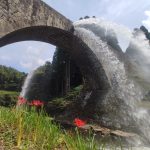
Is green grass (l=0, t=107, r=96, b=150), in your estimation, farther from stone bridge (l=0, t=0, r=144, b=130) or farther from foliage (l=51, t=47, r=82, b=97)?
foliage (l=51, t=47, r=82, b=97)

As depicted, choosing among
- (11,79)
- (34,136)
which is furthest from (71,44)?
(11,79)

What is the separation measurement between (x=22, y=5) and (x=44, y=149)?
230 inches

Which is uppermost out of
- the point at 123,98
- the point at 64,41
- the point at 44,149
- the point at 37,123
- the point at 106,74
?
the point at 64,41

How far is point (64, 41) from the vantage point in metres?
13.3

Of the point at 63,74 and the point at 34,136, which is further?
the point at 63,74

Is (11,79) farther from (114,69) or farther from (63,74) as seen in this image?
(114,69)

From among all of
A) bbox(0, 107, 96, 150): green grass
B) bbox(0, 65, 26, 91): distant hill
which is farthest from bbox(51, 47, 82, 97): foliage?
bbox(0, 107, 96, 150): green grass

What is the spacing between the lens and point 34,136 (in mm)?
4723

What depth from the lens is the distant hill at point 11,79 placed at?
40625mm

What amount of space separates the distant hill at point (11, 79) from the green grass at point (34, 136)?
34968 mm

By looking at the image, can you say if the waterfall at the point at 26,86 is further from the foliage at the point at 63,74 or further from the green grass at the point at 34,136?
the green grass at the point at 34,136

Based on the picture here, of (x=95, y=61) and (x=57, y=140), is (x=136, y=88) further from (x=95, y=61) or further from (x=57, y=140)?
(x=57, y=140)

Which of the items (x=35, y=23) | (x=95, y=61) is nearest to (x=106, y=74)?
(x=95, y=61)

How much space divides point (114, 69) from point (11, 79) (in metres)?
30.0
